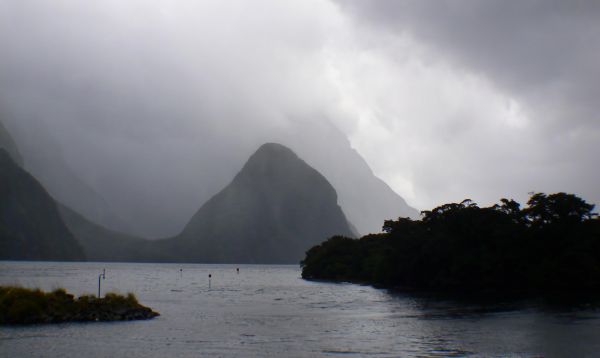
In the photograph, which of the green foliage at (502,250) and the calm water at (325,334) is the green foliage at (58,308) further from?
the green foliage at (502,250)

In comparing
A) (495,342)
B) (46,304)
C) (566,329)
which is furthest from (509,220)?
(46,304)

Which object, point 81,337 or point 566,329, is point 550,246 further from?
point 81,337

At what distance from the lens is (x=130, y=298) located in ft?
165

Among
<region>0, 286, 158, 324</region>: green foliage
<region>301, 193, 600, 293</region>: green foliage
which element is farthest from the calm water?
<region>301, 193, 600, 293</region>: green foliage

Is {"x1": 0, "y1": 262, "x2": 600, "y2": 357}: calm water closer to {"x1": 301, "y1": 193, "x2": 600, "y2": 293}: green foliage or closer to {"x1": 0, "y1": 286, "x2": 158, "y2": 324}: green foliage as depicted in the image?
{"x1": 0, "y1": 286, "x2": 158, "y2": 324}: green foliage

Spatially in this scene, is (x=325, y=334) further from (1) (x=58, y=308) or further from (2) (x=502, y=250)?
(2) (x=502, y=250)

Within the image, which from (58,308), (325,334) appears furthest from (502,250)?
(58,308)

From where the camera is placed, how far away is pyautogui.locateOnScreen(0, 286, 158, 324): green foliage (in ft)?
145

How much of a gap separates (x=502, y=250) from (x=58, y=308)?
66650 millimetres

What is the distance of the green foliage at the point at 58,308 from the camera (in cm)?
4416

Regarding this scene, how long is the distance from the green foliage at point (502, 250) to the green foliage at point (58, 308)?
5702 cm

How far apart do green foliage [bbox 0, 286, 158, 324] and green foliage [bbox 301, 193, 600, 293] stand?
57.0m

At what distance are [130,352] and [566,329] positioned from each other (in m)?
28.6

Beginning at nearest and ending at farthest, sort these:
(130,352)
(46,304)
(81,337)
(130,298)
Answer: (130,352)
(81,337)
(46,304)
(130,298)
